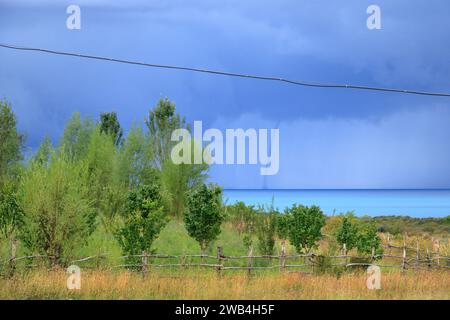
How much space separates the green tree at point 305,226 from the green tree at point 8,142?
2086cm

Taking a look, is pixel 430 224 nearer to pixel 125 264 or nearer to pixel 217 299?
pixel 125 264

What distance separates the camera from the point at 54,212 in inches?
578

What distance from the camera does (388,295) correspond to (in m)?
12.0

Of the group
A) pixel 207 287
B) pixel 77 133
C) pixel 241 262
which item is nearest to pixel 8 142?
pixel 77 133

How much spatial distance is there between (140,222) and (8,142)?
21.5m

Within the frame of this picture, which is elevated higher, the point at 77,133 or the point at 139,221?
the point at 77,133

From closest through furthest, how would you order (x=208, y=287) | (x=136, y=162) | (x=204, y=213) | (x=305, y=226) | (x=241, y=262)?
1. (x=208, y=287)
2. (x=204, y=213)
3. (x=305, y=226)
4. (x=241, y=262)
5. (x=136, y=162)

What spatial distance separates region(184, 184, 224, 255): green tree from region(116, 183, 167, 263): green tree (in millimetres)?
1522

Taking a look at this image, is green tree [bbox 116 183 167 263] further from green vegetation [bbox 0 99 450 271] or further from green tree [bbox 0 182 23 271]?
green tree [bbox 0 182 23 271]

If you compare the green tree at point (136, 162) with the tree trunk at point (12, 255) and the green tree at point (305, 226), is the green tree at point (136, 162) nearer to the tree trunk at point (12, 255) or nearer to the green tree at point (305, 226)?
the green tree at point (305, 226)

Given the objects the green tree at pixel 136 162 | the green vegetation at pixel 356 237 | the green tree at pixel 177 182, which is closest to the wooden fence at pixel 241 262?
the green vegetation at pixel 356 237

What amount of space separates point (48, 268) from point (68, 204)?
159cm

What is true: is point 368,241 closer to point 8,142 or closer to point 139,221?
point 139,221

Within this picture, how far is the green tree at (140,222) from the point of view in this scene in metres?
16.0
